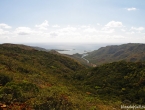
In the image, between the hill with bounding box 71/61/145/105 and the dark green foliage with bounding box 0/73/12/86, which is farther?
the hill with bounding box 71/61/145/105

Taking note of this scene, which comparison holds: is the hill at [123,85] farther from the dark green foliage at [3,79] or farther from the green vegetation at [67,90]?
the dark green foliage at [3,79]

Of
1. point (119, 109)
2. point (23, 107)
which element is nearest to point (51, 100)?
point (23, 107)

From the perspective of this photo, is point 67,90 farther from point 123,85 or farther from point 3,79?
point 123,85

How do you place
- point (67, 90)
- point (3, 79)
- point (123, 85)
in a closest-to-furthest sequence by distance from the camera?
point (3, 79)
point (67, 90)
point (123, 85)

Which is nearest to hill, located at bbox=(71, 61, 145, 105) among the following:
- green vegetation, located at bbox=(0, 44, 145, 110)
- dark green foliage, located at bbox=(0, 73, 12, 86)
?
green vegetation, located at bbox=(0, 44, 145, 110)

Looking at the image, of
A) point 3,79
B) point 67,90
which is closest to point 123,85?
point 67,90

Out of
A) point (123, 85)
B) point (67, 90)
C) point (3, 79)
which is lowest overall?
point (123, 85)

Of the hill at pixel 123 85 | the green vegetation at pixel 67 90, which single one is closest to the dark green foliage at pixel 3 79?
the green vegetation at pixel 67 90

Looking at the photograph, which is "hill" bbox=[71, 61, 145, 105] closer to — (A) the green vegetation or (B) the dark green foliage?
(A) the green vegetation

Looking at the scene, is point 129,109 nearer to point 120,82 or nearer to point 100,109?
point 100,109

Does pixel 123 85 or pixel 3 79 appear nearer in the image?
pixel 3 79

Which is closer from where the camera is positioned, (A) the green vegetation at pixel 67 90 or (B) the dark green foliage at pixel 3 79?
(A) the green vegetation at pixel 67 90
